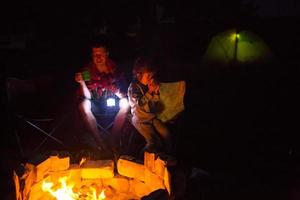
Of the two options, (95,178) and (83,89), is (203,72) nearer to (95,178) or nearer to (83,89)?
(83,89)

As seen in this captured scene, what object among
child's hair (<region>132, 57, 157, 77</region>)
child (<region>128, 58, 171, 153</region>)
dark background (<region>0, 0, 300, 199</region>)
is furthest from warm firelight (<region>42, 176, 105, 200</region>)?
child's hair (<region>132, 57, 157, 77</region>)

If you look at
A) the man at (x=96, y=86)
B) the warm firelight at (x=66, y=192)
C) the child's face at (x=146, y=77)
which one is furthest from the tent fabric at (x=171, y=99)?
the warm firelight at (x=66, y=192)

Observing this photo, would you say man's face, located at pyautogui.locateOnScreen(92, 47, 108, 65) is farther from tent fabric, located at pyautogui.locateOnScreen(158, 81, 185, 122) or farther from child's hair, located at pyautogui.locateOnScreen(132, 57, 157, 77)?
tent fabric, located at pyautogui.locateOnScreen(158, 81, 185, 122)

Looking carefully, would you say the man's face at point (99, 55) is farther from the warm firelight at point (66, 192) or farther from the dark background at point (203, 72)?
the warm firelight at point (66, 192)

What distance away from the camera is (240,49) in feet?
27.3

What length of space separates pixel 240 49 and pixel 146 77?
4.90 m

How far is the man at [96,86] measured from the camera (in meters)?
4.51

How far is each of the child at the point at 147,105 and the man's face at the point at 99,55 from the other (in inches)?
25.7

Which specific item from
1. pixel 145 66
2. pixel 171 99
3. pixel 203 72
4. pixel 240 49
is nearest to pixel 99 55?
pixel 145 66

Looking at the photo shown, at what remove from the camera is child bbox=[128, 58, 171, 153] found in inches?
159

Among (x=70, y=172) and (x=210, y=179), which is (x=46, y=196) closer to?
(x=70, y=172)

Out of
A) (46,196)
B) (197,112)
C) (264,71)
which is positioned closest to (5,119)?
(46,196)

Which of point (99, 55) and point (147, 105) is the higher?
point (99, 55)

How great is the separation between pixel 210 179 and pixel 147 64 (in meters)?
1.52
